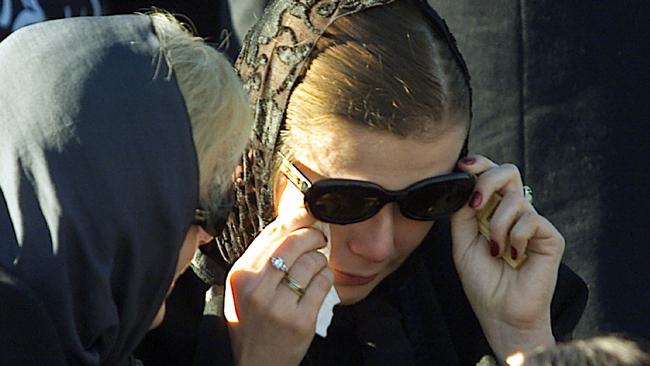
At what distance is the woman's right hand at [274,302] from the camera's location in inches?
97.5

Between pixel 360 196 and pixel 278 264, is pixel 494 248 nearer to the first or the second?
pixel 360 196

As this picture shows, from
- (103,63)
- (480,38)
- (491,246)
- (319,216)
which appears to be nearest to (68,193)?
(103,63)

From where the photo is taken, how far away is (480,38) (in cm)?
340

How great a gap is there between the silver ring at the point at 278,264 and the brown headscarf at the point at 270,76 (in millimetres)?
184

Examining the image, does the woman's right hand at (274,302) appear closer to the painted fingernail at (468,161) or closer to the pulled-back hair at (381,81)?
the pulled-back hair at (381,81)

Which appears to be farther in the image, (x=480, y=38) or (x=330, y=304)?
(x=480, y=38)

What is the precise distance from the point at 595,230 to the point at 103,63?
1.74 meters

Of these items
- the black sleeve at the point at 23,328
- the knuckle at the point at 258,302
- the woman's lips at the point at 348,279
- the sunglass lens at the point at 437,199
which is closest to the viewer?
the black sleeve at the point at 23,328

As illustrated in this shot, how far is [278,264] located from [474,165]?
1.56 feet

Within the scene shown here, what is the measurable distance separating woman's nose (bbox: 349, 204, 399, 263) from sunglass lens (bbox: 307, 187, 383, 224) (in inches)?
2.0

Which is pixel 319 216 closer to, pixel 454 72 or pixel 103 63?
pixel 454 72

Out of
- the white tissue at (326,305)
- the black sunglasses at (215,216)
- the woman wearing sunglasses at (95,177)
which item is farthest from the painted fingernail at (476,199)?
the woman wearing sunglasses at (95,177)

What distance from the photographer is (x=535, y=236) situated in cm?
282

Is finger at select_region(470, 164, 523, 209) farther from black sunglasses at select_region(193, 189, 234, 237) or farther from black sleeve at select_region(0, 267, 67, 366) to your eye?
black sleeve at select_region(0, 267, 67, 366)
